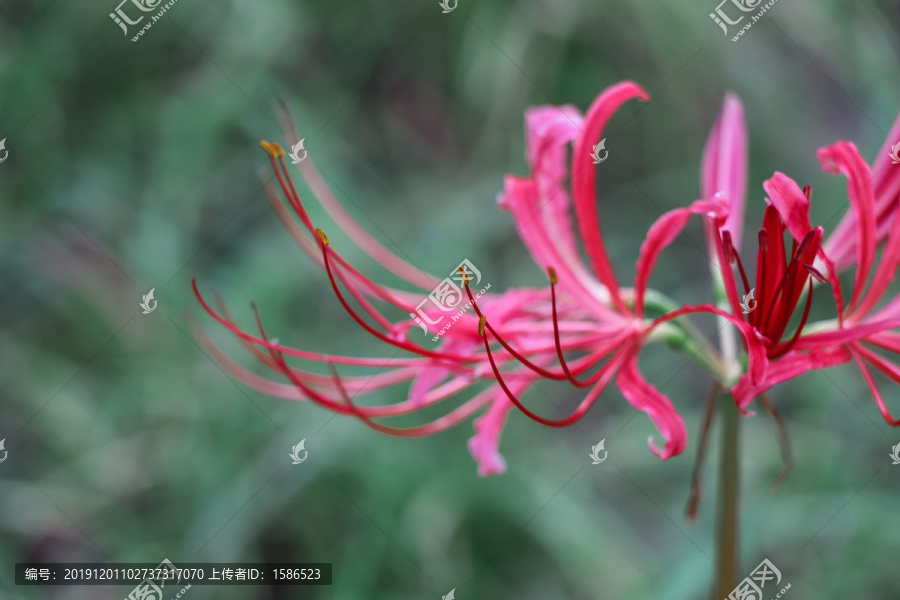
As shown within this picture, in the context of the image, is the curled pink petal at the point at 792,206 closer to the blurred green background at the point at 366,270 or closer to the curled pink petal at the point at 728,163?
the curled pink petal at the point at 728,163

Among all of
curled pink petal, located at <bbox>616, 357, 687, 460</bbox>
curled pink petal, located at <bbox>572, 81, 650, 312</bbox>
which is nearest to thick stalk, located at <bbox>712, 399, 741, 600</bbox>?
curled pink petal, located at <bbox>616, 357, 687, 460</bbox>

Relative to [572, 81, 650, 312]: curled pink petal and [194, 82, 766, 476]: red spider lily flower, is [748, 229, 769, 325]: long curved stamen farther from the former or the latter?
[572, 81, 650, 312]: curled pink petal

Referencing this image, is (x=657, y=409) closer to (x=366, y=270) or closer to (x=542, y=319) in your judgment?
(x=542, y=319)

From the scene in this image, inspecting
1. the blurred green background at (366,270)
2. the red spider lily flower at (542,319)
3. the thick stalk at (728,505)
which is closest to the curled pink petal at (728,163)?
the red spider lily flower at (542,319)

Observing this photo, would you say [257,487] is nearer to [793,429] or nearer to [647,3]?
[793,429]

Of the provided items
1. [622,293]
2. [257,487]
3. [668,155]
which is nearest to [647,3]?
[668,155]
